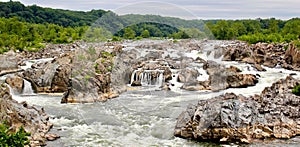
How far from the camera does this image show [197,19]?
1020cm

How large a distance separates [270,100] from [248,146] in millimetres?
3891

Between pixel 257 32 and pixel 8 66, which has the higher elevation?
pixel 257 32

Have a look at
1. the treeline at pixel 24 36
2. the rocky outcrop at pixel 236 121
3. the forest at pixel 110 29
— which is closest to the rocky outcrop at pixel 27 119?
the forest at pixel 110 29

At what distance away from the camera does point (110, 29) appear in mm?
10398

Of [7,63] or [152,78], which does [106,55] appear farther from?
[7,63]

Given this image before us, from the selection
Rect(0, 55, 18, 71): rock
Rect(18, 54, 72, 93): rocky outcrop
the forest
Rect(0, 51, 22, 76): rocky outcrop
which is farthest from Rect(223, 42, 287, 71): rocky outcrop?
Rect(0, 55, 18, 71): rock

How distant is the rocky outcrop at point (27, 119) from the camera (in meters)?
12.7

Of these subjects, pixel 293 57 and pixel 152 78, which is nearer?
pixel 152 78

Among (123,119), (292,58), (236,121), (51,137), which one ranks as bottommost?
(51,137)

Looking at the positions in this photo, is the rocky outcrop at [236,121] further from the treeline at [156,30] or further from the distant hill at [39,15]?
the distant hill at [39,15]

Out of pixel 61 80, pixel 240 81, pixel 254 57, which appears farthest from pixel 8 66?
pixel 254 57

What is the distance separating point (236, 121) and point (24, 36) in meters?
42.4

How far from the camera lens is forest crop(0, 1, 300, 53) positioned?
993 centimetres

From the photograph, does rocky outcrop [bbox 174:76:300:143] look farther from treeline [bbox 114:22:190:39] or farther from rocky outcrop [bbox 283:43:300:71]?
rocky outcrop [bbox 283:43:300:71]
